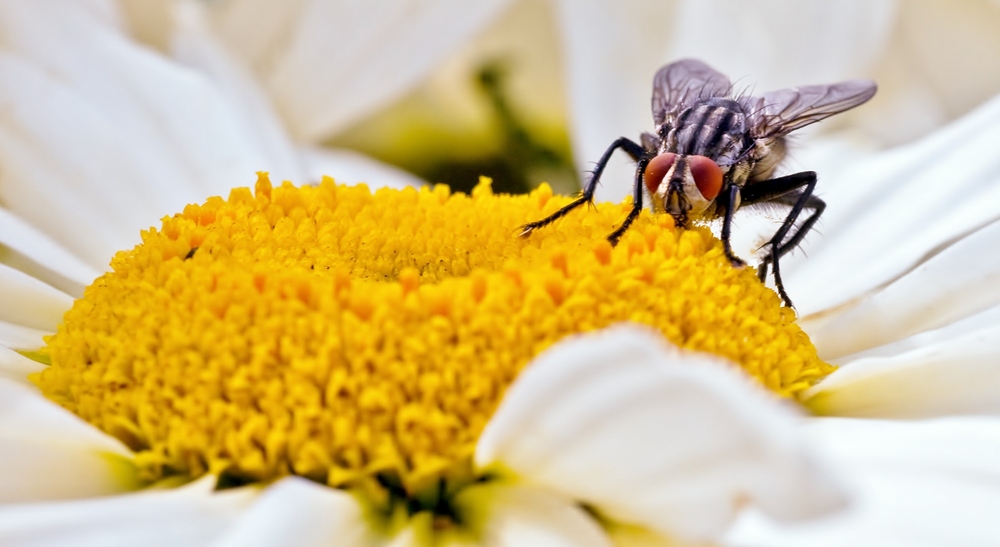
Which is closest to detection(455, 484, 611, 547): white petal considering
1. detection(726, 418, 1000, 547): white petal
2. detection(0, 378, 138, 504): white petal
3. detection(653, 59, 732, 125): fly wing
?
detection(726, 418, 1000, 547): white petal

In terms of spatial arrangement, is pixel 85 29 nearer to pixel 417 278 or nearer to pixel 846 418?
pixel 417 278

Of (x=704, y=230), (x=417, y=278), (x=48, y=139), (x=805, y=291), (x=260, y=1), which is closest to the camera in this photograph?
(x=417, y=278)

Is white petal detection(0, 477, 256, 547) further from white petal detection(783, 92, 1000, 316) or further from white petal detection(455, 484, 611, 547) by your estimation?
white petal detection(783, 92, 1000, 316)

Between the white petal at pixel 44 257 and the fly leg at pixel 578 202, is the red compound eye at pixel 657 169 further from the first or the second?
the white petal at pixel 44 257

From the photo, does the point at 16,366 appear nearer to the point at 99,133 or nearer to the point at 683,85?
the point at 99,133

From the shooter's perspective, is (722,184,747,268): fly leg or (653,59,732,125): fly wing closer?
(722,184,747,268): fly leg

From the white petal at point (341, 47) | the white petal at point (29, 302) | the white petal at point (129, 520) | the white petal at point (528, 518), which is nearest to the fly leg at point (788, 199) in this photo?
the white petal at point (528, 518)

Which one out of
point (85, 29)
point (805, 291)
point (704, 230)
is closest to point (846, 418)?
point (704, 230)
